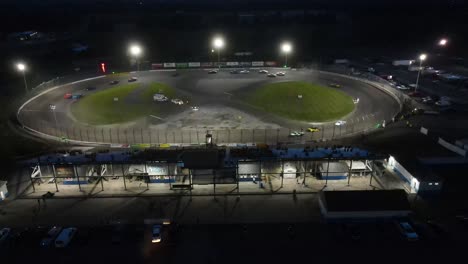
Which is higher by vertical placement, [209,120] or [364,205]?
[209,120]

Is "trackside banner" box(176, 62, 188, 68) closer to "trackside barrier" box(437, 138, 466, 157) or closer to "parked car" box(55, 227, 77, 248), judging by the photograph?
"trackside barrier" box(437, 138, 466, 157)

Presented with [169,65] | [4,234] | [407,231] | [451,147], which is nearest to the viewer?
[407,231]

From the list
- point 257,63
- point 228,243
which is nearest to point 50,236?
point 228,243

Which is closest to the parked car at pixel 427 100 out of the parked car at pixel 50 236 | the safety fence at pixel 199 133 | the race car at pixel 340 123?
the safety fence at pixel 199 133

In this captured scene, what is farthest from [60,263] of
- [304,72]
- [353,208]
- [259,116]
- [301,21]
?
[301,21]

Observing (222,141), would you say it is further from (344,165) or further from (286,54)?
(286,54)

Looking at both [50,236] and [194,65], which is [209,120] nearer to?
[50,236]
